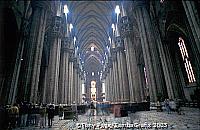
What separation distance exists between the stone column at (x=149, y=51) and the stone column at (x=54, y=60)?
1095 cm

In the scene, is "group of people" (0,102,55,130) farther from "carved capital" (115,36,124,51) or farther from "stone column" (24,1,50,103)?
"carved capital" (115,36,124,51)

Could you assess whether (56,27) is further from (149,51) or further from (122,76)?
(122,76)

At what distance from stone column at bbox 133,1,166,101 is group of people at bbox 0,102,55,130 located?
9.98 m

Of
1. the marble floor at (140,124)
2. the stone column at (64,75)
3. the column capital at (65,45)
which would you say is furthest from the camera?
the column capital at (65,45)

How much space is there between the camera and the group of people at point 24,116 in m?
8.46

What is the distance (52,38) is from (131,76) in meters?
12.1

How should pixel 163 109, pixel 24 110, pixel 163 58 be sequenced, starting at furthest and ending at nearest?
pixel 163 58 < pixel 163 109 < pixel 24 110

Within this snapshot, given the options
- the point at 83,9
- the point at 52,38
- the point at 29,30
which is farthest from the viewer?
the point at 83,9

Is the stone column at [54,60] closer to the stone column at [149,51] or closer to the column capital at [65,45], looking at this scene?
the column capital at [65,45]

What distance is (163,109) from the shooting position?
15008mm

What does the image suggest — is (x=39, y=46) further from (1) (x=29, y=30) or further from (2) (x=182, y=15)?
(2) (x=182, y=15)

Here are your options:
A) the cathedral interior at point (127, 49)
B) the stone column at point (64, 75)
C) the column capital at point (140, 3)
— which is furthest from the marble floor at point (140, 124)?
the stone column at point (64, 75)

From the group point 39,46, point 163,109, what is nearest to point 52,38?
point 39,46

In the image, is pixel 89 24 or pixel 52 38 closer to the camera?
pixel 52 38
